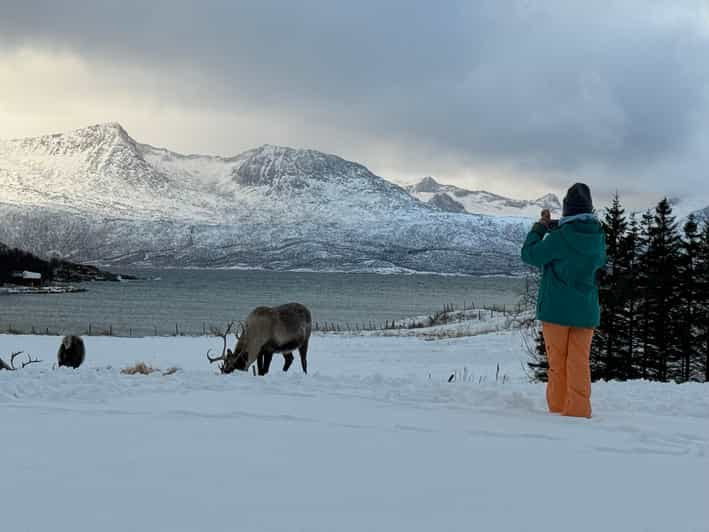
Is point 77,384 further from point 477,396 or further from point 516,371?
point 516,371

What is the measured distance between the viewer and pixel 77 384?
858 cm

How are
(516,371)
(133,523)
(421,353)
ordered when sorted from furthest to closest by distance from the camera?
(421,353)
(516,371)
(133,523)

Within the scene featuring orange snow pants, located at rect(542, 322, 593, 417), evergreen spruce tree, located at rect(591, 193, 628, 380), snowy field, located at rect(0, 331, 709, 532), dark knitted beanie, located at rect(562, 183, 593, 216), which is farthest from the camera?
evergreen spruce tree, located at rect(591, 193, 628, 380)

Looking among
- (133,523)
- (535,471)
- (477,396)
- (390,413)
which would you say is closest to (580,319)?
(477,396)

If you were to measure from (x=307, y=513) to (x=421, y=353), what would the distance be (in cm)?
2523

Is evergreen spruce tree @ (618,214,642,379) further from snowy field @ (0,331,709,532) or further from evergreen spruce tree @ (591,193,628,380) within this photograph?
snowy field @ (0,331,709,532)

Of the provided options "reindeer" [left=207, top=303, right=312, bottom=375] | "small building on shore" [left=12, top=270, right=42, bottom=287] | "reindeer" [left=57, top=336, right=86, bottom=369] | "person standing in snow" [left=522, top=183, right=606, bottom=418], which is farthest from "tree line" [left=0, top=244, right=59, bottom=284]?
"person standing in snow" [left=522, top=183, right=606, bottom=418]

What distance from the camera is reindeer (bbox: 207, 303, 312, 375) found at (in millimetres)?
11836

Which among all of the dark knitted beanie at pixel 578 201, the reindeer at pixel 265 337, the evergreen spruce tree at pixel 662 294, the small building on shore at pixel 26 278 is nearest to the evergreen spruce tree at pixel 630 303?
the evergreen spruce tree at pixel 662 294

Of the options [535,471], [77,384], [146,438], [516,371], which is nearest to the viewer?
[535,471]

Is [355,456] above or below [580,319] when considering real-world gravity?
below

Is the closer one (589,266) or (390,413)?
(390,413)

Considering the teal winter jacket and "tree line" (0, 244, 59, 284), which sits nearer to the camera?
the teal winter jacket

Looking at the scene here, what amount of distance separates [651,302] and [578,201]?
23.5 meters
